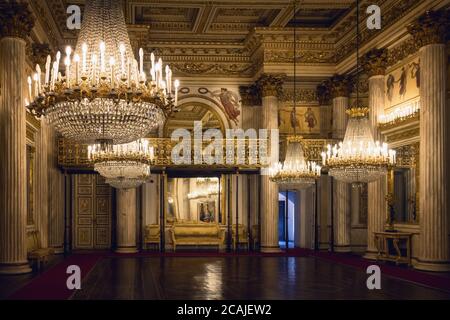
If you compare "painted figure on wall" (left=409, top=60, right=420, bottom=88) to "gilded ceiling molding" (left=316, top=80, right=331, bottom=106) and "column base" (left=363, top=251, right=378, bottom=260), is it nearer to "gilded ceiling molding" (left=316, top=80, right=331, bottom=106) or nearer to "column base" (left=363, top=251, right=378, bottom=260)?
"column base" (left=363, top=251, right=378, bottom=260)

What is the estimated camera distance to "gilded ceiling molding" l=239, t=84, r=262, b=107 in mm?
18141

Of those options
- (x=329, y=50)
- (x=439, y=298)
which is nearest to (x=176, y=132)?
(x=329, y=50)

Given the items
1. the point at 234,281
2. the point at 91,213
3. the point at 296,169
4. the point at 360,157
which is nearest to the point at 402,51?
the point at 296,169

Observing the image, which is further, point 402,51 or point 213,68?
point 213,68

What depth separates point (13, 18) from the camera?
36.2ft

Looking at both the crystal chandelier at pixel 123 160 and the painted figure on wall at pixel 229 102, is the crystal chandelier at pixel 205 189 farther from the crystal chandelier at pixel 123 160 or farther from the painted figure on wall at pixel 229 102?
the crystal chandelier at pixel 123 160

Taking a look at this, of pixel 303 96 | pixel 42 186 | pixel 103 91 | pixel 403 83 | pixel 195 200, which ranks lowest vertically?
pixel 195 200

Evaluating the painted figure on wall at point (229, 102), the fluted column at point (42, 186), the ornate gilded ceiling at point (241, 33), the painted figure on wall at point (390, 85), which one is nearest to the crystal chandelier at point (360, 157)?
the painted figure on wall at point (390, 85)

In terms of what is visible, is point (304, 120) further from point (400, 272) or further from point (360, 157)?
point (360, 157)

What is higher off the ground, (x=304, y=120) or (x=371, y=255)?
(x=304, y=120)

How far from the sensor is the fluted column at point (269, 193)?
1694cm

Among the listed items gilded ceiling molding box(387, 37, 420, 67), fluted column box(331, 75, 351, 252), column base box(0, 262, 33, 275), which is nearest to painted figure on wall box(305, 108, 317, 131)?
fluted column box(331, 75, 351, 252)

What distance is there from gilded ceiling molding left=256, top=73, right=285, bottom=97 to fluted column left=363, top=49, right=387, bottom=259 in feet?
9.54

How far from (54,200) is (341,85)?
8.06 m
